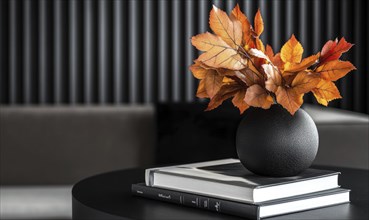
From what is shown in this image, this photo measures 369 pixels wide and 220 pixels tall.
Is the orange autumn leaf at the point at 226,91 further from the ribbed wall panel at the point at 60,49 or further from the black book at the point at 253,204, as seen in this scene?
the ribbed wall panel at the point at 60,49

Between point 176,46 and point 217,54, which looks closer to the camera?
point 217,54

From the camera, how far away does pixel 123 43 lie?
9.41 feet

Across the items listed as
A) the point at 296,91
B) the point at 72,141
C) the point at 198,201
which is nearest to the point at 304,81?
the point at 296,91

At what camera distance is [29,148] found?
2.61 m

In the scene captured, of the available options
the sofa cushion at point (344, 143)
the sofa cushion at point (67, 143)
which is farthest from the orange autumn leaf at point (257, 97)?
the sofa cushion at point (67, 143)

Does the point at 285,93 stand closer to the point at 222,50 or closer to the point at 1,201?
the point at 222,50

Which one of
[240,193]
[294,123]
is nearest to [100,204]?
[240,193]

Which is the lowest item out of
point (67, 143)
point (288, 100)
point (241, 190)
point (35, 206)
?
point (35, 206)

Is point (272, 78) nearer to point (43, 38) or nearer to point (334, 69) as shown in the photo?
point (334, 69)

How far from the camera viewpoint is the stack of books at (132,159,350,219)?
3.51ft

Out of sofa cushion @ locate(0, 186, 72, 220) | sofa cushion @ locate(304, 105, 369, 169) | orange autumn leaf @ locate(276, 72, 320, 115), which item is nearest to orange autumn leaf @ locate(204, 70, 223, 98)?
orange autumn leaf @ locate(276, 72, 320, 115)

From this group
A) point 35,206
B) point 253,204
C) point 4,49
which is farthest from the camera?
point 4,49

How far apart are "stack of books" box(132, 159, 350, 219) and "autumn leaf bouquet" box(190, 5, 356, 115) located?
0.12 meters

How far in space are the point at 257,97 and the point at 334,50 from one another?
6.5 inches
